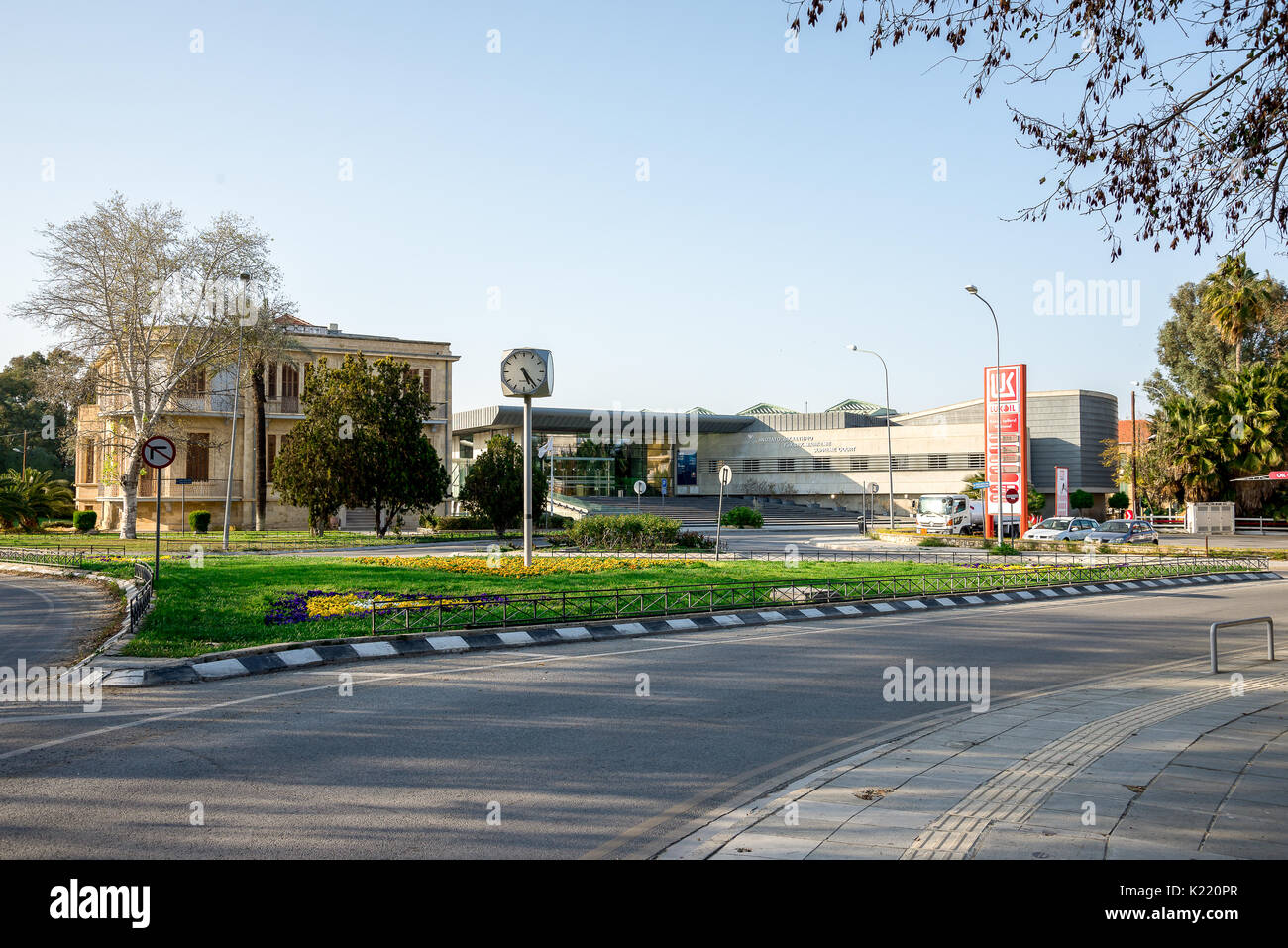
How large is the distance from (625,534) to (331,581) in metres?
15.6

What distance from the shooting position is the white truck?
49184mm

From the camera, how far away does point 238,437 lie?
56.1 m

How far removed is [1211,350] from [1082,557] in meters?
44.8

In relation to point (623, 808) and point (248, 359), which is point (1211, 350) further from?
point (623, 808)

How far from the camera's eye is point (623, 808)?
20.2 ft

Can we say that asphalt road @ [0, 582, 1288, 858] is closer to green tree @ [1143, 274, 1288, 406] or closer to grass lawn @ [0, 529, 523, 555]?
grass lawn @ [0, 529, 523, 555]

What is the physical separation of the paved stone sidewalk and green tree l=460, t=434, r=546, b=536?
110 feet

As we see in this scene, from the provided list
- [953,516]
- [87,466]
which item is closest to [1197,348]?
[953,516]

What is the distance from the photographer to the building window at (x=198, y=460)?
5319 centimetres

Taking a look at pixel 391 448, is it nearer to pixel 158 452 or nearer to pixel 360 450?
pixel 360 450

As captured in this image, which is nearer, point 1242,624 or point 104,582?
point 1242,624

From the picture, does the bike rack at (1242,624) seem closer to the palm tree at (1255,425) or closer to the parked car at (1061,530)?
the parked car at (1061,530)

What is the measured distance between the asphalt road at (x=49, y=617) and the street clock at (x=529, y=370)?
30.1ft
